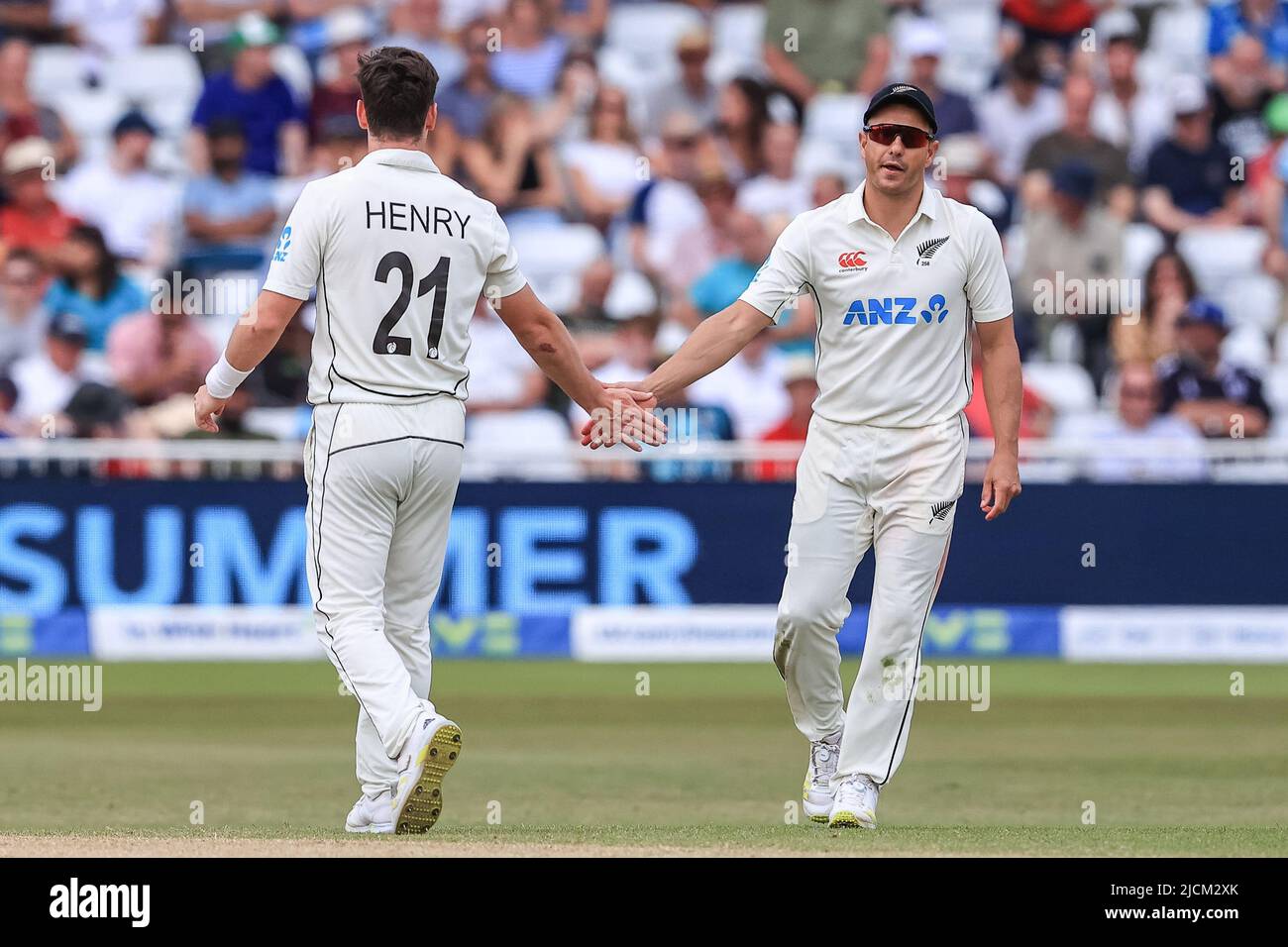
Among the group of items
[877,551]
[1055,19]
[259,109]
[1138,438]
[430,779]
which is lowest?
[430,779]

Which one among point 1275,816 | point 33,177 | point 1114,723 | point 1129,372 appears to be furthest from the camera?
point 33,177

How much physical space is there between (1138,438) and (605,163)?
5.23m

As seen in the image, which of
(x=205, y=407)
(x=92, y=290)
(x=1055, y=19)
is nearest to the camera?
(x=205, y=407)

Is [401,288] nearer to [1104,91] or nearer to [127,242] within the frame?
[127,242]

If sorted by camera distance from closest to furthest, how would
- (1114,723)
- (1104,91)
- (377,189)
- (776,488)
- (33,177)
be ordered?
(377,189) → (1114,723) → (776,488) → (33,177) → (1104,91)

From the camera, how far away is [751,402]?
50.0ft

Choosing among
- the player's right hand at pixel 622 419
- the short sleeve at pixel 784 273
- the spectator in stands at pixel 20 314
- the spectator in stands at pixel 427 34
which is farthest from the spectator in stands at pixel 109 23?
the short sleeve at pixel 784 273

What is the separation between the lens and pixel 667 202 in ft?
55.9

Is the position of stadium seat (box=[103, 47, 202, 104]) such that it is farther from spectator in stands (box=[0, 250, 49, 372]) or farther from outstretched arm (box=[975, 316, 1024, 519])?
outstretched arm (box=[975, 316, 1024, 519])

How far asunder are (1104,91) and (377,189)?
12.7 m

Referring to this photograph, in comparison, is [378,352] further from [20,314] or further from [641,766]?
[20,314]

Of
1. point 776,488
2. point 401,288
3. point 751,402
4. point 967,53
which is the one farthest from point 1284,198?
point 401,288

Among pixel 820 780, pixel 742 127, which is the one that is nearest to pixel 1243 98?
pixel 742 127

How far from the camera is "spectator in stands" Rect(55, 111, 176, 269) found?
55.2 ft
